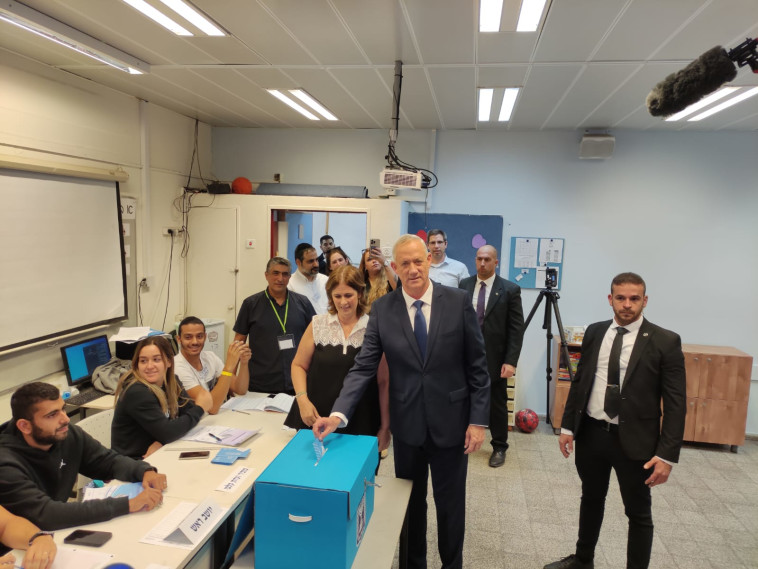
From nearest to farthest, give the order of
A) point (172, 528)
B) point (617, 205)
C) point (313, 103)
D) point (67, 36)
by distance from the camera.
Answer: point (172, 528) < point (67, 36) < point (313, 103) < point (617, 205)

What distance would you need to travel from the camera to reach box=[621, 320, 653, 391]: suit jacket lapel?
83.0 inches

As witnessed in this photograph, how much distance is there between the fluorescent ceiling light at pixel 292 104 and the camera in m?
3.84

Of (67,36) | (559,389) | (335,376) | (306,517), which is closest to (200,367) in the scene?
(335,376)

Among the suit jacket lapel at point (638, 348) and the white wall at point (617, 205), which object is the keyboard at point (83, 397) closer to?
the white wall at point (617, 205)

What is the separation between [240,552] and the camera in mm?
1546

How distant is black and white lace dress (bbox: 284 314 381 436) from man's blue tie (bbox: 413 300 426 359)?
0.32 metres

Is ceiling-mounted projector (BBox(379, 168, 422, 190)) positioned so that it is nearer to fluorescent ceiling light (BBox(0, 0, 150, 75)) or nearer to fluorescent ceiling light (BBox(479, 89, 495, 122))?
fluorescent ceiling light (BBox(479, 89, 495, 122))

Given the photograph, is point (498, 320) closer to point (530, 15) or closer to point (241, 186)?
point (530, 15)

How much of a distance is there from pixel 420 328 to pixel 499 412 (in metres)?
2.17

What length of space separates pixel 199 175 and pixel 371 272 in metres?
2.92

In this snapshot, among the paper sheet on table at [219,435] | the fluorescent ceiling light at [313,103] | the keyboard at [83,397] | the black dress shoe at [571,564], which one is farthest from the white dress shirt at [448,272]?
the keyboard at [83,397]

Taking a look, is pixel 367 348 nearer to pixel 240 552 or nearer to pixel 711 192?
pixel 240 552

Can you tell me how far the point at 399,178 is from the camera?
3436 mm

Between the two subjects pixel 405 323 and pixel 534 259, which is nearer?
pixel 405 323
